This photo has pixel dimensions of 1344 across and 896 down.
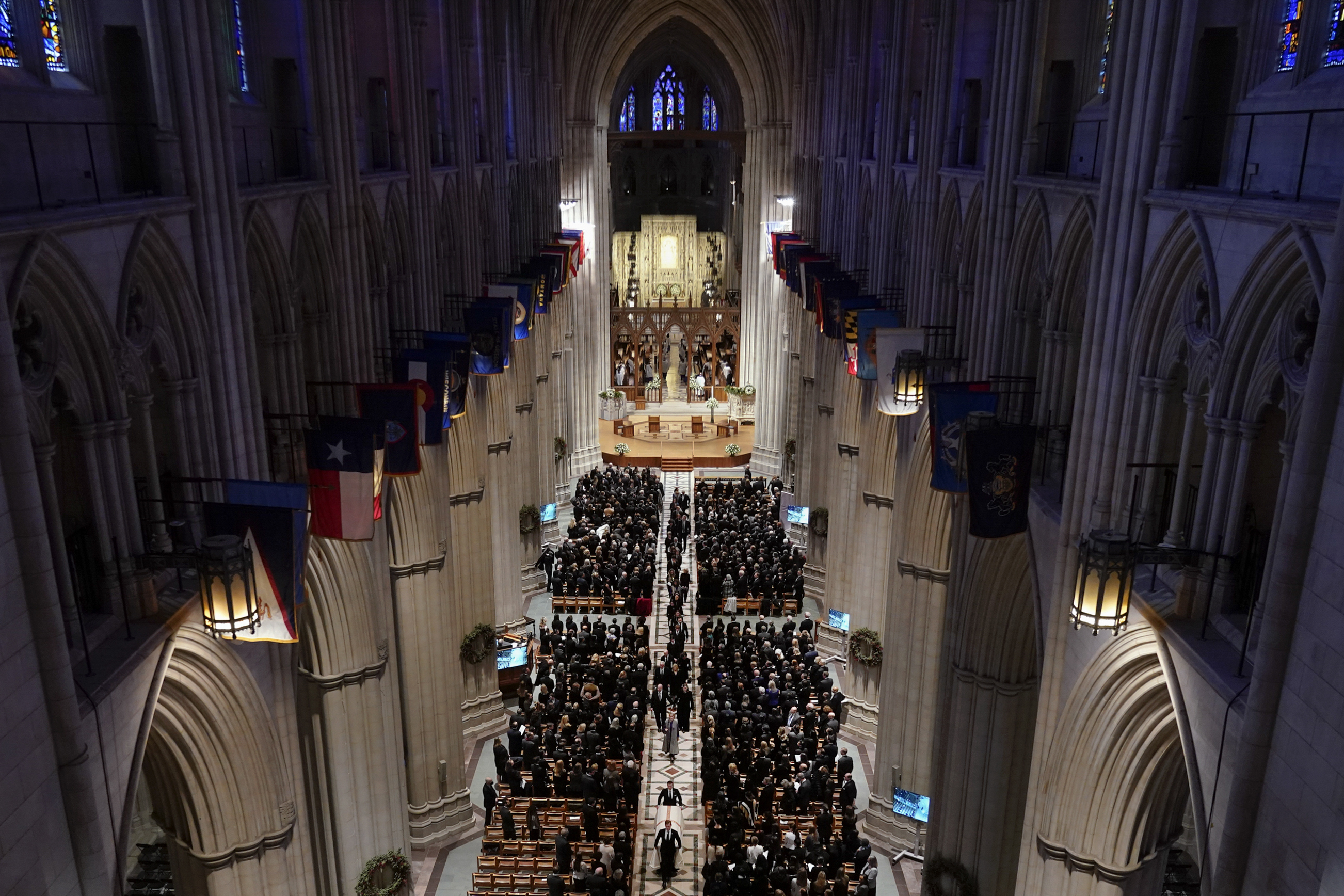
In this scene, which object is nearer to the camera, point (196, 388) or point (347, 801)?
point (196, 388)

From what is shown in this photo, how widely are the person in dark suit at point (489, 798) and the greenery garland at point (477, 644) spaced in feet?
12.5

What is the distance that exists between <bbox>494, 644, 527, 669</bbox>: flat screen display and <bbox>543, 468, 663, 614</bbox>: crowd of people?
13.3 ft

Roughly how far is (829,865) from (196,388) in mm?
11598

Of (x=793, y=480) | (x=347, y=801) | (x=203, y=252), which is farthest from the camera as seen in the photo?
(x=793, y=480)

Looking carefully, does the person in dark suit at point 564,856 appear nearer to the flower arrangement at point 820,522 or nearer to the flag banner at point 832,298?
the flag banner at point 832,298

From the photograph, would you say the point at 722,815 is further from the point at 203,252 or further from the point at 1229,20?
the point at 1229,20

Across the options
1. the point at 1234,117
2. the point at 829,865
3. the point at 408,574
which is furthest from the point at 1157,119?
the point at 408,574

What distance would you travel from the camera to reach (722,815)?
17562mm

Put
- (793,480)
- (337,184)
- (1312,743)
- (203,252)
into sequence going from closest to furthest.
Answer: (1312,743), (203,252), (337,184), (793,480)

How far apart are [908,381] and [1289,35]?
7.27 meters

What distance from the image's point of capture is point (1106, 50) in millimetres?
13273

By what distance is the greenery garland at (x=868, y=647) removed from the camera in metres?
23.0

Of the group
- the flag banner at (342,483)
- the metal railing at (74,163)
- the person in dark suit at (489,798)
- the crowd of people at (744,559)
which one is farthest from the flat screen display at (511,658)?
the metal railing at (74,163)

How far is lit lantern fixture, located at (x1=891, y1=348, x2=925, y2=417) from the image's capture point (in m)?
15.9
